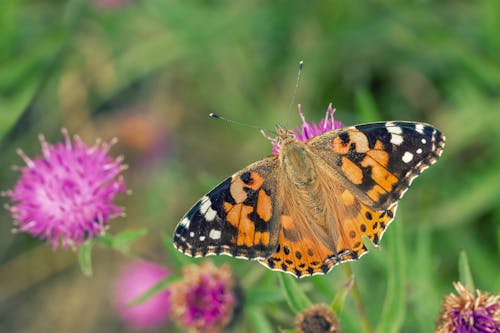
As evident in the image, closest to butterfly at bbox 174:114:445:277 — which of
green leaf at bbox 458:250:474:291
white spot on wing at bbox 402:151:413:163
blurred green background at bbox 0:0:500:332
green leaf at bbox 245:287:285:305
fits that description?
white spot on wing at bbox 402:151:413:163

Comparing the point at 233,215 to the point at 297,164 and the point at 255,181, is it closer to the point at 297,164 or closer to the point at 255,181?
the point at 255,181

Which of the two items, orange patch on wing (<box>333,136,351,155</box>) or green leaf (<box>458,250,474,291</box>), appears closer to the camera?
green leaf (<box>458,250,474,291</box>)

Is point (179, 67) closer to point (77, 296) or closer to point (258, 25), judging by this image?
point (258, 25)

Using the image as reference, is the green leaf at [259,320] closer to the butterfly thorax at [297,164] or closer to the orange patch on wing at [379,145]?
the butterfly thorax at [297,164]

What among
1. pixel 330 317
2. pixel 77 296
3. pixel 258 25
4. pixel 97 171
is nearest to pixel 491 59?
pixel 258 25

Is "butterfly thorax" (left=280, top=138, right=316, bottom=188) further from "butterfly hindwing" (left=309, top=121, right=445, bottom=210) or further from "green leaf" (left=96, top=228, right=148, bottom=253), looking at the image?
"green leaf" (left=96, top=228, right=148, bottom=253)

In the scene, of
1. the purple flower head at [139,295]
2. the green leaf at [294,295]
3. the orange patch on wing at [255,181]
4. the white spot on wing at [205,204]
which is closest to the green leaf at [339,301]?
the green leaf at [294,295]
